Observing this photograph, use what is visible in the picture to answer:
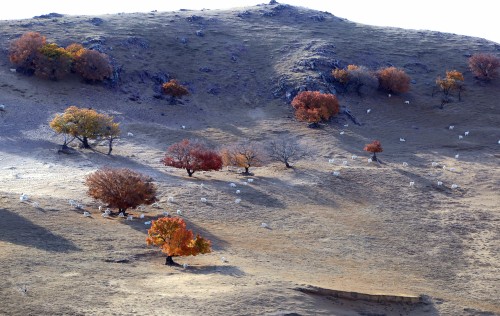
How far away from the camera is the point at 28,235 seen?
26688 mm

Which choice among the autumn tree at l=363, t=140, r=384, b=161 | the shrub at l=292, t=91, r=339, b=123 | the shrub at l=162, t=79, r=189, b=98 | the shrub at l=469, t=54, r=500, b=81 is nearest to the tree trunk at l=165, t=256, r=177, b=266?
the autumn tree at l=363, t=140, r=384, b=161

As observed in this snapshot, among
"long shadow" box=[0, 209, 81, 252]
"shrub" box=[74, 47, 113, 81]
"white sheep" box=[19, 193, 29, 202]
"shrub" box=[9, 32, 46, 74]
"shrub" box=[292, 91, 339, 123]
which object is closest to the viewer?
"long shadow" box=[0, 209, 81, 252]

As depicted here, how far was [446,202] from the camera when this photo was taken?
42.0 m

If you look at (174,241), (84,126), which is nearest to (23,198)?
(174,241)

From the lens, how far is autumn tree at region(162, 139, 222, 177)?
137ft

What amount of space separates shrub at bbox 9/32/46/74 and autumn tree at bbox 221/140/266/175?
27507 mm

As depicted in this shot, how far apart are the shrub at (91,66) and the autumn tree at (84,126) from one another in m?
16.8

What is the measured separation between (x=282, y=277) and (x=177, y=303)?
6.13 metres

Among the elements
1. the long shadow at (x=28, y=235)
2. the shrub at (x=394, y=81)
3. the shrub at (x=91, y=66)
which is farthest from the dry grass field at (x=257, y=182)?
the shrub at (x=394, y=81)

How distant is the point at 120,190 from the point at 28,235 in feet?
20.8

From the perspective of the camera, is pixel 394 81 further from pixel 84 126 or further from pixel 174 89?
pixel 84 126

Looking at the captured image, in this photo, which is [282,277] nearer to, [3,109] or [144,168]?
[144,168]

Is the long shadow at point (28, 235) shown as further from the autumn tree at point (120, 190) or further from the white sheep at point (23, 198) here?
the autumn tree at point (120, 190)

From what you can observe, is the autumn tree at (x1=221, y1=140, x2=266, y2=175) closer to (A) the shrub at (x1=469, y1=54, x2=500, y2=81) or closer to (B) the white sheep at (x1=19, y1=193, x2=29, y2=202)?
(B) the white sheep at (x1=19, y1=193, x2=29, y2=202)
